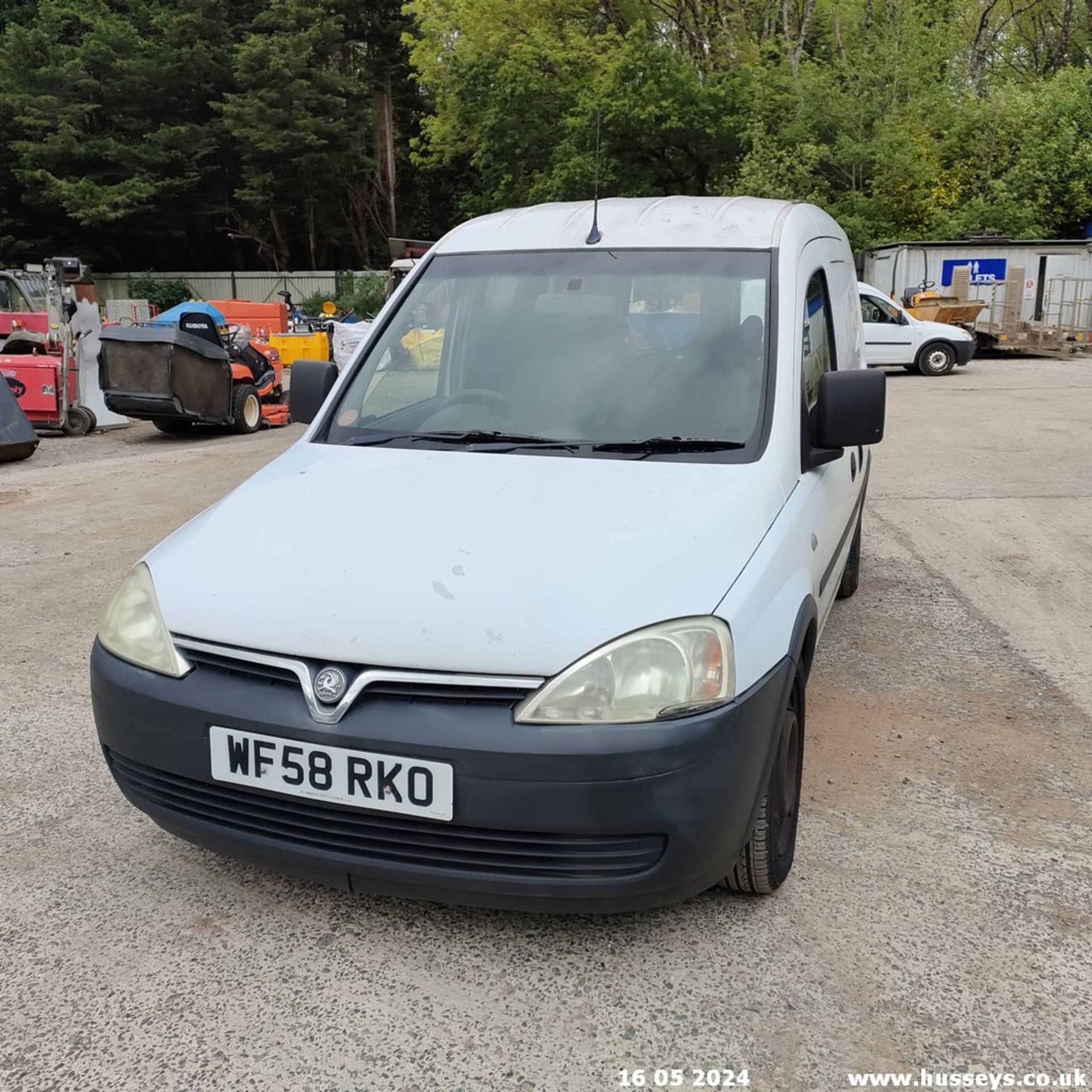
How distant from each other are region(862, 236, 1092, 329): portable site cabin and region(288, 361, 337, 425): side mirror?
24.3 meters

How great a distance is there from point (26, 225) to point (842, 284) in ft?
138

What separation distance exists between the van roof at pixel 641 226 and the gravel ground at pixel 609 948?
1.63 metres

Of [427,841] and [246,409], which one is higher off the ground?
[427,841]

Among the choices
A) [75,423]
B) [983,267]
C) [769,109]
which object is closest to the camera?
[75,423]

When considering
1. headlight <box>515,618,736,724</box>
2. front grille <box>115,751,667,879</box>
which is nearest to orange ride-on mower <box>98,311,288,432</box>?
front grille <box>115,751,667,879</box>

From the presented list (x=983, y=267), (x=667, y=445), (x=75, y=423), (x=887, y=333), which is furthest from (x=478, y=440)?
(x=983, y=267)

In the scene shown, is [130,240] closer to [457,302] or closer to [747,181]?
[747,181]

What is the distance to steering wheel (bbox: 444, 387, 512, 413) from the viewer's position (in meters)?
3.35

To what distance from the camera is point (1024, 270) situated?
2503 cm

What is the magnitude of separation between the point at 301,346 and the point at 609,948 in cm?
1793

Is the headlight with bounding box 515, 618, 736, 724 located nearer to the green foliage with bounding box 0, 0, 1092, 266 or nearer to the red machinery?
the red machinery

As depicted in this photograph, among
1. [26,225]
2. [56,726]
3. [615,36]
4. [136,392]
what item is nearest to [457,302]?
[56,726]

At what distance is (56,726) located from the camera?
3979mm

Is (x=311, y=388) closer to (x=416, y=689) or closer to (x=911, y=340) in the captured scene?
(x=416, y=689)
